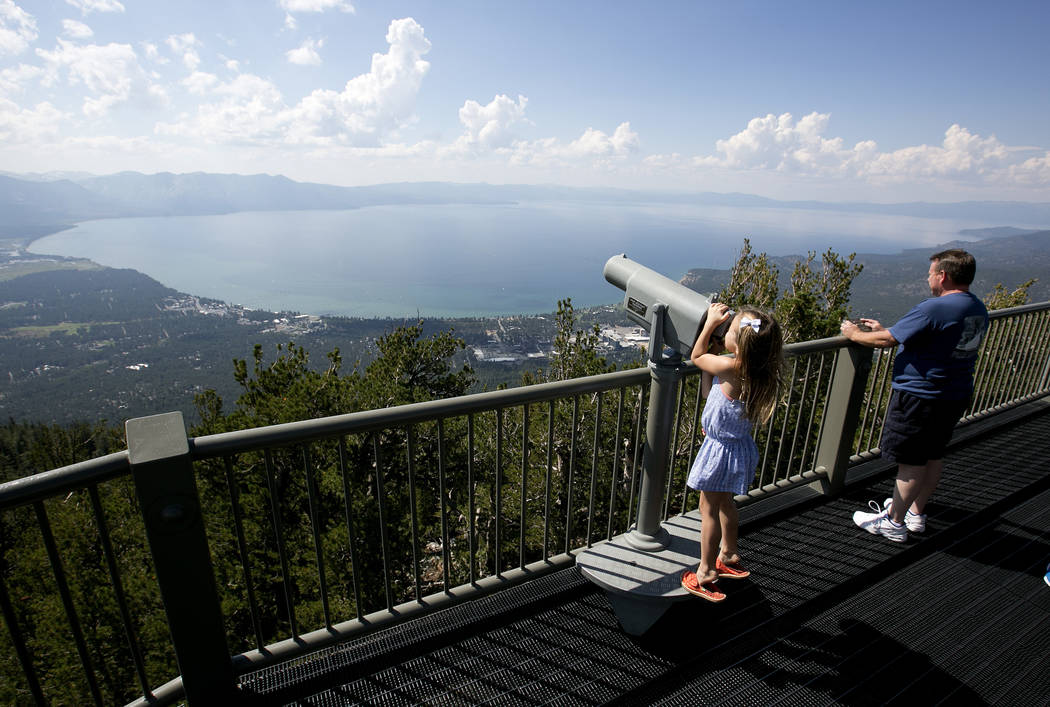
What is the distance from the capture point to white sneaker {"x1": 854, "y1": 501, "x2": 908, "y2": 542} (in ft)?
10.6

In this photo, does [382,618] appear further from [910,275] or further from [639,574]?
[910,275]

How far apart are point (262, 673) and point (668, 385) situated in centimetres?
211

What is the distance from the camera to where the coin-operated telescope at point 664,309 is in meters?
2.14

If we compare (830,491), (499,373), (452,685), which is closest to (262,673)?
(452,685)

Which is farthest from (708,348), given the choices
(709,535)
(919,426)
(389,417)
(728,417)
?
(919,426)

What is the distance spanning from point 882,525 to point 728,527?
4.62 ft

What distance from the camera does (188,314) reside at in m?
155

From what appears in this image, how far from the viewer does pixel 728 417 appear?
2328 millimetres

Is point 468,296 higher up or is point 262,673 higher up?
point 262,673

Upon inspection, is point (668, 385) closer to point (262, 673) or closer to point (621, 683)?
point (621, 683)

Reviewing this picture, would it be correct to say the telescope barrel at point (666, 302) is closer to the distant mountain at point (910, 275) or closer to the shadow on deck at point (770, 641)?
the shadow on deck at point (770, 641)

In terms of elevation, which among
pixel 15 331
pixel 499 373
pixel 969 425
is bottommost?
pixel 15 331

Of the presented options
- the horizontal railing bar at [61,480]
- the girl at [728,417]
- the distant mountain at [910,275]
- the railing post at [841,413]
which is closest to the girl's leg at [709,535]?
the girl at [728,417]

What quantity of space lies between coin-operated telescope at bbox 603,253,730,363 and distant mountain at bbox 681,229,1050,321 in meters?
93.8
